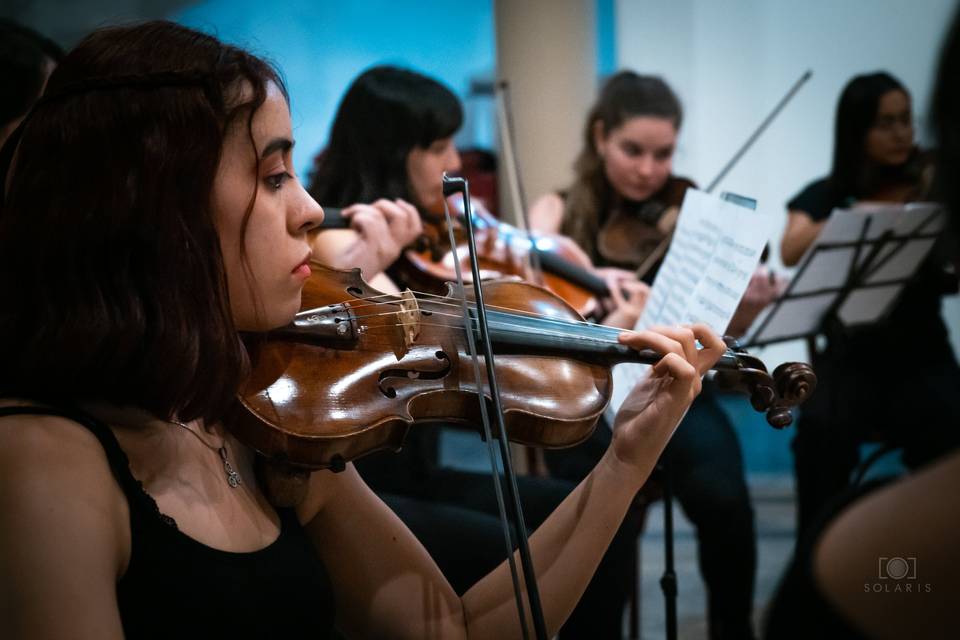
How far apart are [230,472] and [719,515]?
1.31m

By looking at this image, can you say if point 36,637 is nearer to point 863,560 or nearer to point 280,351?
point 280,351

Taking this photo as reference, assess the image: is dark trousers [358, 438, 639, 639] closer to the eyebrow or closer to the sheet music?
the sheet music

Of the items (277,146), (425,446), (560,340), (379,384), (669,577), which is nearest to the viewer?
(277,146)

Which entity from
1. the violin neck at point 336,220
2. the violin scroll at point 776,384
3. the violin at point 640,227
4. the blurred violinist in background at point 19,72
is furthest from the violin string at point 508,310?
the violin at point 640,227

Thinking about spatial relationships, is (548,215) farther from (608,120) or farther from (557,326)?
(557,326)

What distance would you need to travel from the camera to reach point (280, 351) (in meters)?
1.03

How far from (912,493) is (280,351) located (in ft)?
2.30

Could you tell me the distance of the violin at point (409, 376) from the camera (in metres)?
0.97

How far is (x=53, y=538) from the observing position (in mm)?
747

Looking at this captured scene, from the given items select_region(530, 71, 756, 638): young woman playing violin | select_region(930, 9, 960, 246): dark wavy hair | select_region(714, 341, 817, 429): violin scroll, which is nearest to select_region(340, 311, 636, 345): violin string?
select_region(714, 341, 817, 429): violin scroll

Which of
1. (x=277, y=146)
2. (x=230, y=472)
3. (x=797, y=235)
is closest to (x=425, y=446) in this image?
(x=230, y=472)

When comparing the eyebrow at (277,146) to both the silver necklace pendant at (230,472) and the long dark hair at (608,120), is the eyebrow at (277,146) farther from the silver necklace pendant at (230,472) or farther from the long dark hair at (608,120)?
the long dark hair at (608,120)

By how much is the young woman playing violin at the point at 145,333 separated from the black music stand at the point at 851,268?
4.74 feet

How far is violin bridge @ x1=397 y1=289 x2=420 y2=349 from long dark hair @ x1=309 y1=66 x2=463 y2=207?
0.80 meters
